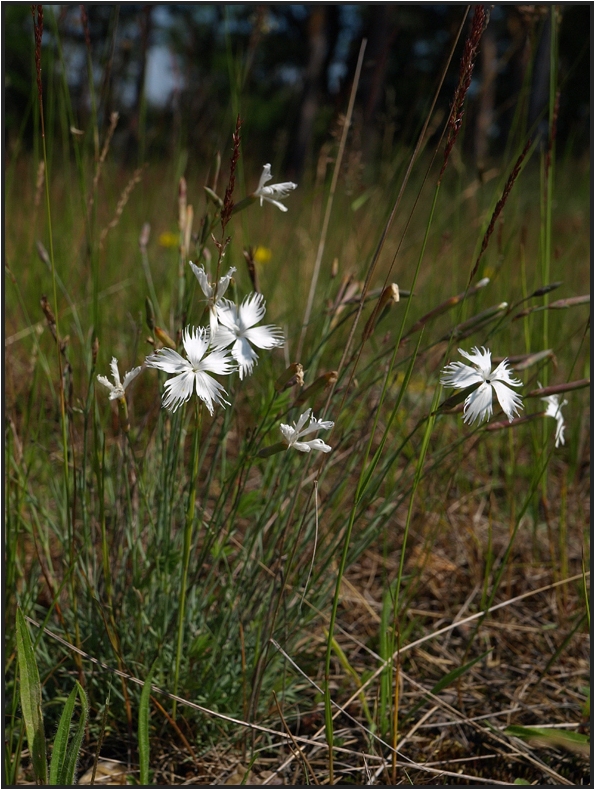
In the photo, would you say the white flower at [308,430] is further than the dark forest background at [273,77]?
No

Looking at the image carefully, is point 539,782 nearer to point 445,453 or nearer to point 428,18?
point 445,453

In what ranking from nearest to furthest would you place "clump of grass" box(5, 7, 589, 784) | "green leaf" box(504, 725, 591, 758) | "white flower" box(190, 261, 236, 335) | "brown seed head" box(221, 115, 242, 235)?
"brown seed head" box(221, 115, 242, 235), "white flower" box(190, 261, 236, 335), "clump of grass" box(5, 7, 589, 784), "green leaf" box(504, 725, 591, 758)

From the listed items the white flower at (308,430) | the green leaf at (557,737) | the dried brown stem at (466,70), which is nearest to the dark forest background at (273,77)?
the dried brown stem at (466,70)

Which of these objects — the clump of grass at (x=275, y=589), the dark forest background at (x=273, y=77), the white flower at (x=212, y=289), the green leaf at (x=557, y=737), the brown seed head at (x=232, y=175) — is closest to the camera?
the brown seed head at (x=232, y=175)

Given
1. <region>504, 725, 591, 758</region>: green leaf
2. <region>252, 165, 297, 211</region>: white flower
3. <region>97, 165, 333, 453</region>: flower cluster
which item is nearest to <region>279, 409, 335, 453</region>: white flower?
<region>97, 165, 333, 453</region>: flower cluster

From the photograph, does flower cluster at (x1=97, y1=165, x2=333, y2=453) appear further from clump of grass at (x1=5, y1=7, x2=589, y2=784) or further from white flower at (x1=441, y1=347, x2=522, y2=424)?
white flower at (x1=441, y1=347, x2=522, y2=424)

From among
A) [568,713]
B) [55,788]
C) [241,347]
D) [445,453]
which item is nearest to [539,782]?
[568,713]

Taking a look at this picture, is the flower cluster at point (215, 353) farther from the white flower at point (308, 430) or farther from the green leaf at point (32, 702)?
the green leaf at point (32, 702)
